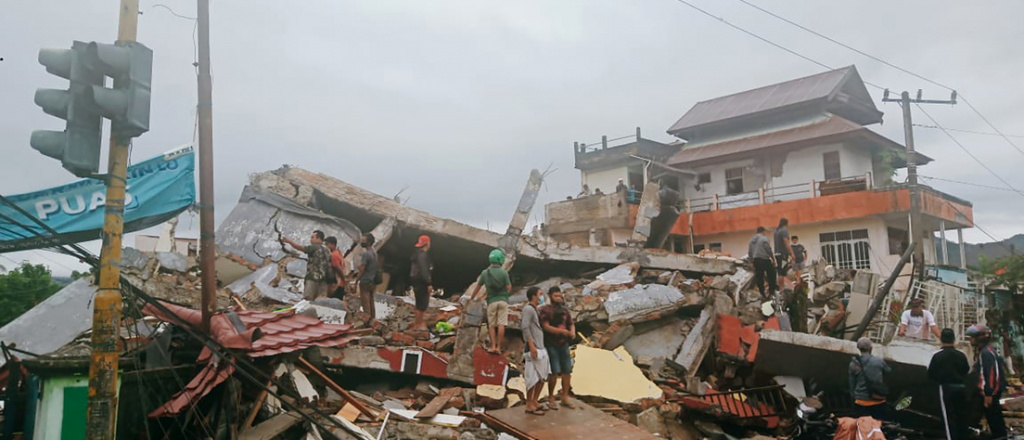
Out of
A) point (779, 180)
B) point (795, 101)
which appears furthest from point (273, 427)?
point (795, 101)

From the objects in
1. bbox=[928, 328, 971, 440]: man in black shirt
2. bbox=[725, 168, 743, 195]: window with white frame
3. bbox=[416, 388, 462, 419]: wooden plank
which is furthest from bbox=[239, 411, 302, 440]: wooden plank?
bbox=[725, 168, 743, 195]: window with white frame

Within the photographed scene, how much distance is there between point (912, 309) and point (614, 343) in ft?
14.2

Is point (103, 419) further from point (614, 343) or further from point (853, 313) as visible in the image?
point (853, 313)

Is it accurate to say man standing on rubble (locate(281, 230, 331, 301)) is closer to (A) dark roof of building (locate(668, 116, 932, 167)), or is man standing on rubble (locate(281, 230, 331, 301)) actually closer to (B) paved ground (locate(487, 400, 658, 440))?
(B) paved ground (locate(487, 400, 658, 440))

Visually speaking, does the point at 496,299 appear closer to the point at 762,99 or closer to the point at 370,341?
the point at 370,341

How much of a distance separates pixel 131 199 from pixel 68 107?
7.10m

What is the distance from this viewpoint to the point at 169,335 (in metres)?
6.29

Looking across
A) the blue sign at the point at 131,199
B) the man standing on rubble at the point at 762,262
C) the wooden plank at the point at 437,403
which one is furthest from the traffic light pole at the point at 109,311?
the man standing on rubble at the point at 762,262

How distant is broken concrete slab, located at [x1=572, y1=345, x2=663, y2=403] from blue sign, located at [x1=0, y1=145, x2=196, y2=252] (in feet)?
22.9

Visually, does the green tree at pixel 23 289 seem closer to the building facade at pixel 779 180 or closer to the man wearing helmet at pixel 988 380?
the building facade at pixel 779 180

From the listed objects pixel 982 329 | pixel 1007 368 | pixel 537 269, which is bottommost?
pixel 1007 368

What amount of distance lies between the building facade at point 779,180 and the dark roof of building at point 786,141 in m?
0.05

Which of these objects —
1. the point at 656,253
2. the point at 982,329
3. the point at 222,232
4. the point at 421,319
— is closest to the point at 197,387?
the point at 421,319

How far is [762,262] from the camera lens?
11.8m
